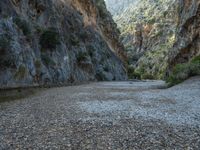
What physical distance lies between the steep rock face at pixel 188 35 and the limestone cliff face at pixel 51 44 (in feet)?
52.6

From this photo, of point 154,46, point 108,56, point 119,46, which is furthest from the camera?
point 154,46

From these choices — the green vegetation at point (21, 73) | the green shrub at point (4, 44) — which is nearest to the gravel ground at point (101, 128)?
the green shrub at point (4, 44)

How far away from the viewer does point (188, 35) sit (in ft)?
183

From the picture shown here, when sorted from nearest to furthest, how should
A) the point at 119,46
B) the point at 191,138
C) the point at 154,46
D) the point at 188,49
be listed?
the point at 191,138
the point at 188,49
the point at 119,46
the point at 154,46

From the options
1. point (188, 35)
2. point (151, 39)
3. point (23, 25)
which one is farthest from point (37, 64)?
point (151, 39)

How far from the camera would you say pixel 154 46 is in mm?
164250

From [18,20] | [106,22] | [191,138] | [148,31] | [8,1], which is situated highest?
[148,31]

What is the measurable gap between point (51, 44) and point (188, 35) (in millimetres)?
30598

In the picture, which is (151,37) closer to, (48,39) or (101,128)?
(48,39)

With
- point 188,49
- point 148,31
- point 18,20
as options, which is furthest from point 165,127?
point 148,31

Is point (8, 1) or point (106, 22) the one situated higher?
point (106, 22)

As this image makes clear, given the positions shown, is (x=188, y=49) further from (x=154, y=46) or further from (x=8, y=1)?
(x=154, y=46)

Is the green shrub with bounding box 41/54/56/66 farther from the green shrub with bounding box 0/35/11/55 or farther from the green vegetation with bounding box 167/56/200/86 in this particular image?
the green vegetation with bounding box 167/56/200/86

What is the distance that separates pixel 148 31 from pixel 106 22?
98107 millimetres
